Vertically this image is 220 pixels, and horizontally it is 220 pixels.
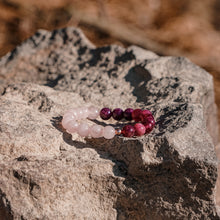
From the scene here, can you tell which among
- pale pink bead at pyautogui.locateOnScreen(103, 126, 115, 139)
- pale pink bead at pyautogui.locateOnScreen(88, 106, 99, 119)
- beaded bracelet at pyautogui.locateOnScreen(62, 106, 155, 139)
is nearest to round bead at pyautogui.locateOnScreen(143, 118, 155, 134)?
beaded bracelet at pyautogui.locateOnScreen(62, 106, 155, 139)

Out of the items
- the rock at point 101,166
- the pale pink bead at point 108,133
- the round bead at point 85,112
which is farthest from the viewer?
the round bead at point 85,112

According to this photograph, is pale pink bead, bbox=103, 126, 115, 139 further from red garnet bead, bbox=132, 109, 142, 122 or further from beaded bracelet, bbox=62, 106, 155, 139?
red garnet bead, bbox=132, 109, 142, 122

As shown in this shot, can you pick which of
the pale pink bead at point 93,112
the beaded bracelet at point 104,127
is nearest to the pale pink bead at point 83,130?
the beaded bracelet at point 104,127

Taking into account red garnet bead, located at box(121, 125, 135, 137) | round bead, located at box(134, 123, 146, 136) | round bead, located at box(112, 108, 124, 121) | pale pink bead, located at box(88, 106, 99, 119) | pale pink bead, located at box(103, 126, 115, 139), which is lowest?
pale pink bead, located at box(88, 106, 99, 119)

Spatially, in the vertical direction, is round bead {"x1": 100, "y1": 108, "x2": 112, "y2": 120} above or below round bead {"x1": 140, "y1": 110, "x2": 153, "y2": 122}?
below

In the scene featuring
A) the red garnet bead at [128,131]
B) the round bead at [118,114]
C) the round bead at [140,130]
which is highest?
the round bead at [140,130]

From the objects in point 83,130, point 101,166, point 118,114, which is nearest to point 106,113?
point 118,114

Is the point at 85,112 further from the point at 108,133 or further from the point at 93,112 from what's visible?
the point at 108,133

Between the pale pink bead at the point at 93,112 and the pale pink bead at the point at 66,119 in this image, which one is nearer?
the pale pink bead at the point at 66,119

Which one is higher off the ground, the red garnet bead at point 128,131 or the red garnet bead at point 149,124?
the red garnet bead at point 149,124

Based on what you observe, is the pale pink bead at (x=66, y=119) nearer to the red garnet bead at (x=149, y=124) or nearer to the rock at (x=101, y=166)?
the rock at (x=101, y=166)

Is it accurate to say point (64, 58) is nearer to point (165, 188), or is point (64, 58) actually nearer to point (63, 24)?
point (165, 188)

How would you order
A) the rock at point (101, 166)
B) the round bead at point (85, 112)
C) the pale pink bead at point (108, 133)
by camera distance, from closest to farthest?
the rock at point (101, 166) → the pale pink bead at point (108, 133) → the round bead at point (85, 112)
